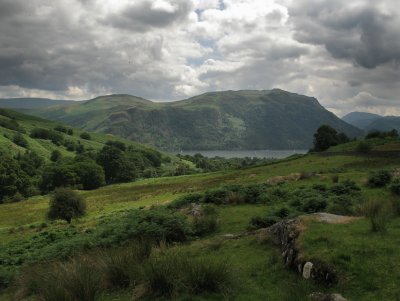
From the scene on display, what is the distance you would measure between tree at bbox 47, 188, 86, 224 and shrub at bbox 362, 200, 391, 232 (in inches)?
1586

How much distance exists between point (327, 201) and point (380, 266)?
12585 millimetres

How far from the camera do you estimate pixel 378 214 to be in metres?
14.7

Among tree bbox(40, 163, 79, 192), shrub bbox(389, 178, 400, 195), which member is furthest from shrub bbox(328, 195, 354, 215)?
tree bbox(40, 163, 79, 192)

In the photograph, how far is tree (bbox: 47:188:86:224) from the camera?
48219 mm

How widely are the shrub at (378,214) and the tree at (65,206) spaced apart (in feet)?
132

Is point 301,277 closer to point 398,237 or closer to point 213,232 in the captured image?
point 398,237

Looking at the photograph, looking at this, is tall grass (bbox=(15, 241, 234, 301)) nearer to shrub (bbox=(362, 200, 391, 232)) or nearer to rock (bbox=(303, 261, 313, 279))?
rock (bbox=(303, 261, 313, 279))

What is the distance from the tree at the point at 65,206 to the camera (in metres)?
48.2

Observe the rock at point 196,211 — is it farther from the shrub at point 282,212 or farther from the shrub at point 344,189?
the shrub at point 344,189

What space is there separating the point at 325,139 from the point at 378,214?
10642 cm

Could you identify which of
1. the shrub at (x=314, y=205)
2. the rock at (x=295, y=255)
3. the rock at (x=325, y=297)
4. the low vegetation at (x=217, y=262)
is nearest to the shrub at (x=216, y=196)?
the low vegetation at (x=217, y=262)

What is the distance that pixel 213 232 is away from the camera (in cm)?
2177

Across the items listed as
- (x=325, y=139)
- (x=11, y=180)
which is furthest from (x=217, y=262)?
(x=11, y=180)

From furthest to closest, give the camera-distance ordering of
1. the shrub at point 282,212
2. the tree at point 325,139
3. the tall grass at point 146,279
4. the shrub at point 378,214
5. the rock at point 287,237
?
the tree at point 325,139, the shrub at point 282,212, the shrub at point 378,214, the rock at point 287,237, the tall grass at point 146,279
